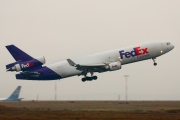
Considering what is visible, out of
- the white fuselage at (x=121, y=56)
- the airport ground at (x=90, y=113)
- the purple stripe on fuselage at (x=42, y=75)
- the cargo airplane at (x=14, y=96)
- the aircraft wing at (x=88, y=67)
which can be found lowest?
the airport ground at (x=90, y=113)

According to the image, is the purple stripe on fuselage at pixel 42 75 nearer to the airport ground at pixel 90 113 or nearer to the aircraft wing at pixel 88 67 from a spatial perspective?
the aircraft wing at pixel 88 67

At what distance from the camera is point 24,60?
3600 inches

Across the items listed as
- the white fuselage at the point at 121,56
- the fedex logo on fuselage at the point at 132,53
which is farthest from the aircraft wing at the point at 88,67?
the fedex logo on fuselage at the point at 132,53

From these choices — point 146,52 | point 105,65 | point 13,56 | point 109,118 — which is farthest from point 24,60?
point 109,118

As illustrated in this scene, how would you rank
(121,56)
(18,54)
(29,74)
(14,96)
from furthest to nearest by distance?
1. (14,96)
2. (18,54)
3. (29,74)
4. (121,56)

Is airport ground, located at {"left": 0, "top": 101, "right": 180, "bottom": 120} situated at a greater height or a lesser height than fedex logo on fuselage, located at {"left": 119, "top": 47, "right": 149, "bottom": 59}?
lesser

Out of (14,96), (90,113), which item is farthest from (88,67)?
(14,96)

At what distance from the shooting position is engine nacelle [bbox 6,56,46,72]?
8950 cm

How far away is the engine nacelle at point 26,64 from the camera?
294 ft

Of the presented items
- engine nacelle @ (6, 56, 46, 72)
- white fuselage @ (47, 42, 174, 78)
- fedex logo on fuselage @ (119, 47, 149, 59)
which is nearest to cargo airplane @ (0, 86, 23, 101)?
engine nacelle @ (6, 56, 46, 72)

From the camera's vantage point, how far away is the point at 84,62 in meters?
91.3

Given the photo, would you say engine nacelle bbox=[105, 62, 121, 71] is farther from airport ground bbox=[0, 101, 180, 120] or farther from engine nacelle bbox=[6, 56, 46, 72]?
engine nacelle bbox=[6, 56, 46, 72]

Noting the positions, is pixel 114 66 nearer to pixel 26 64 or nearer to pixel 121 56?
pixel 121 56

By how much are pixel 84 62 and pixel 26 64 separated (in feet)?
40.9
